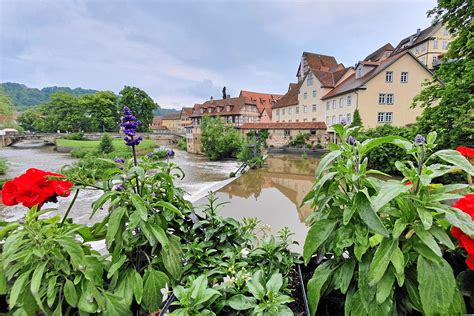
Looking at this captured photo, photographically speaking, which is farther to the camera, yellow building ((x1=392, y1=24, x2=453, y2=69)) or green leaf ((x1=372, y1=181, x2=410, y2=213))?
yellow building ((x1=392, y1=24, x2=453, y2=69))

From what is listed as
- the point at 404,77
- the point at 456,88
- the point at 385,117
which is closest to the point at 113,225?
the point at 456,88

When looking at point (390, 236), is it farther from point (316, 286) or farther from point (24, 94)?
point (24, 94)

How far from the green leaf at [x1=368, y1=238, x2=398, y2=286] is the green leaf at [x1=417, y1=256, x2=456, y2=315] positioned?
110 mm

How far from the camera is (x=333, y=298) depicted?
1108mm

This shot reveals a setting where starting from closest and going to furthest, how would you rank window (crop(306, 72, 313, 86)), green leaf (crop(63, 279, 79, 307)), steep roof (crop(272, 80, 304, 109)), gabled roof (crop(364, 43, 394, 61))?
green leaf (crop(63, 279, 79, 307))
window (crop(306, 72, 313, 86))
steep roof (crop(272, 80, 304, 109))
gabled roof (crop(364, 43, 394, 61))

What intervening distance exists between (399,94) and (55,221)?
2226 centimetres

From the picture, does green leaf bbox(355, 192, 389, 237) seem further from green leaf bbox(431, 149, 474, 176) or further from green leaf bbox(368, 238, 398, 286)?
green leaf bbox(431, 149, 474, 176)

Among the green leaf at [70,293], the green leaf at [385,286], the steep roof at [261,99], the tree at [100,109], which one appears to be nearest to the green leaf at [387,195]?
the green leaf at [385,286]

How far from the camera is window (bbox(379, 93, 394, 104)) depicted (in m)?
17.5

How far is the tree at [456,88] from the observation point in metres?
5.49

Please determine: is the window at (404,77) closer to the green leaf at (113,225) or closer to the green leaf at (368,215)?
the green leaf at (368,215)

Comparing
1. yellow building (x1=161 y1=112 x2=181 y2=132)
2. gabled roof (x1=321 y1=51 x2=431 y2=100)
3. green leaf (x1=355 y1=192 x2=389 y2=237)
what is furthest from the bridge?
green leaf (x1=355 y1=192 x2=389 y2=237)

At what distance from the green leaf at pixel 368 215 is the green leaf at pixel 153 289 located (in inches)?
38.2

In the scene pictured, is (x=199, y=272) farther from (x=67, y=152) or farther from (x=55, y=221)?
(x=67, y=152)
